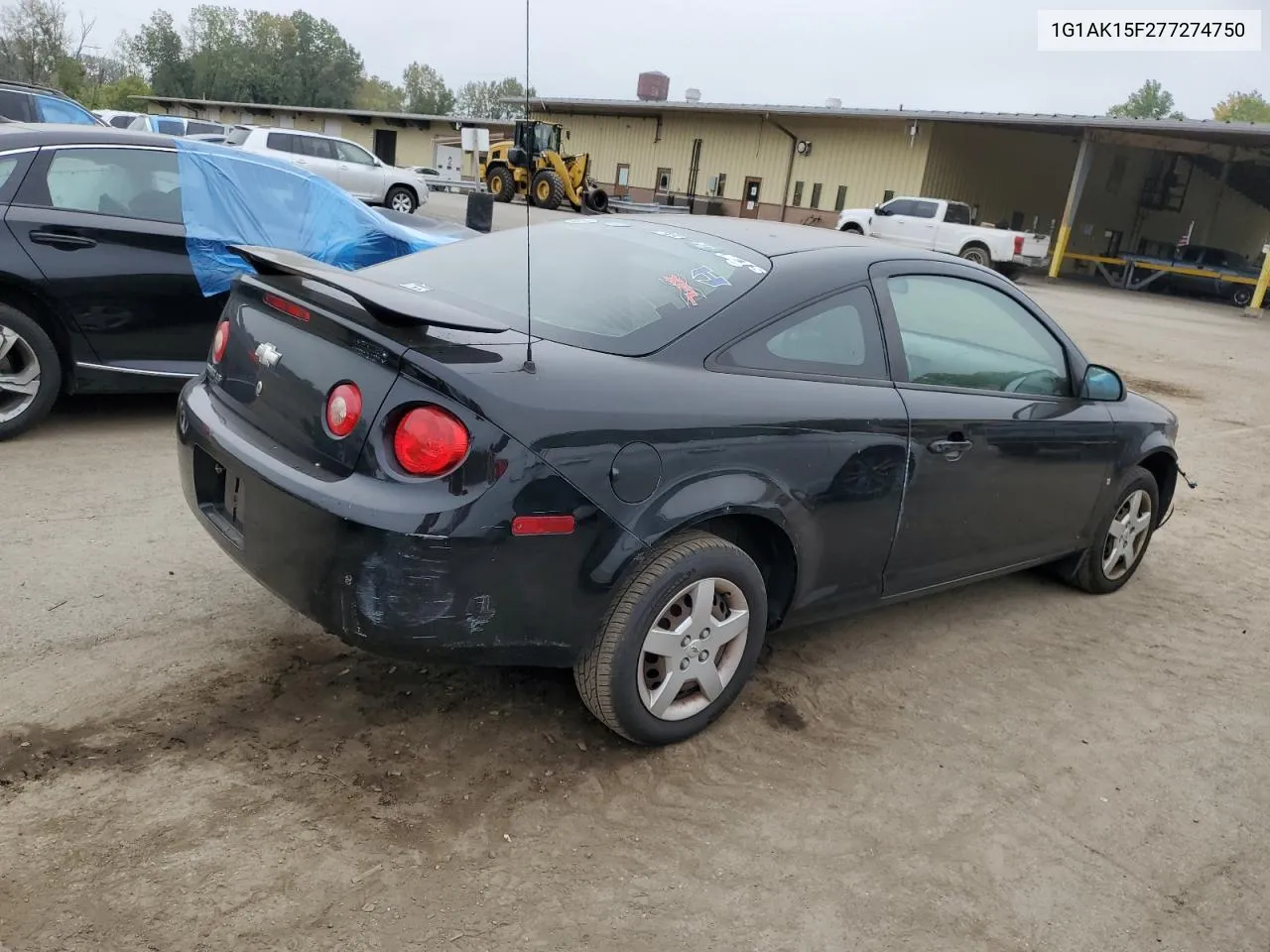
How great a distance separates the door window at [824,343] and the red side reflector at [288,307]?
1.18 meters

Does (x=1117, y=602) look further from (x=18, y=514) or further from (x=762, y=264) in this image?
(x=18, y=514)

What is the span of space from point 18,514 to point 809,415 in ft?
10.7

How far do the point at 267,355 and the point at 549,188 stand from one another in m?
28.7

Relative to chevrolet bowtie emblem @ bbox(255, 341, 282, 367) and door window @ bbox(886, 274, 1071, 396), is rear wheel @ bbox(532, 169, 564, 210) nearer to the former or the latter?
door window @ bbox(886, 274, 1071, 396)

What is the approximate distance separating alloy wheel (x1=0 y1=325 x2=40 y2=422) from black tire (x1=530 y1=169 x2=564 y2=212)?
26.4m

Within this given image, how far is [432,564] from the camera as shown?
2445 millimetres

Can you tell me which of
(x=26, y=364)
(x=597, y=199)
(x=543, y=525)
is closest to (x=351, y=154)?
(x=597, y=199)

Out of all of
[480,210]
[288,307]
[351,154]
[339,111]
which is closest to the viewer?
[288,307]

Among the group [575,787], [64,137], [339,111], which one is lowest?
[575,787]

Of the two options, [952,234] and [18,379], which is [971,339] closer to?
[18,379]

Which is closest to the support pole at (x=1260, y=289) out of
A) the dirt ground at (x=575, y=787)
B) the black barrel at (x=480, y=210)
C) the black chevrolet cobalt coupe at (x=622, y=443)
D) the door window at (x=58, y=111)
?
the black barrel at (x=480, y=210)

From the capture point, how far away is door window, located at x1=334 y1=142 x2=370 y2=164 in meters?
20.9

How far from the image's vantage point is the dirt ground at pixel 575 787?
7.50 ft

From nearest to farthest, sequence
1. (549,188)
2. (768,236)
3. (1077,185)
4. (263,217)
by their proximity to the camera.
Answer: (768,236)
(263,217)
(1077,185)
(549,188)
